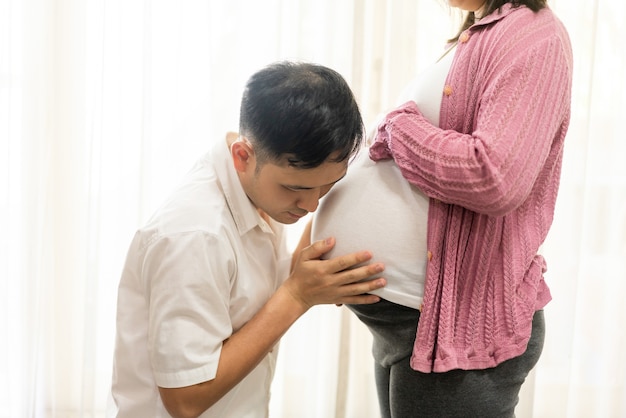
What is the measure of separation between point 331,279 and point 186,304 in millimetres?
230

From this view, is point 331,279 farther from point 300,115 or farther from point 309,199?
point 300,115

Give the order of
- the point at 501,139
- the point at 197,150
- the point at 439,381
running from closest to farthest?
the point at 501,139 < the point at 439,381 < the point at 197,150

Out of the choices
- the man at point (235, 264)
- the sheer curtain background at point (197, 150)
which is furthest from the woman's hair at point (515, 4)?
the sheer curtain background at point (197, 150)

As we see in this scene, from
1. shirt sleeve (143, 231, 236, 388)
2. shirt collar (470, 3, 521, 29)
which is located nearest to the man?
shirt sleeve (143, 231, 236, 388)

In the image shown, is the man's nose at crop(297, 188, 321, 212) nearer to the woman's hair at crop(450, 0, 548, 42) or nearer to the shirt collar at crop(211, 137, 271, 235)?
the shirt collar at crop(211, 137, 271, 235)

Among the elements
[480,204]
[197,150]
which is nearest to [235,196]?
[480,204]

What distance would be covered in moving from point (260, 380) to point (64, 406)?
1.17 m

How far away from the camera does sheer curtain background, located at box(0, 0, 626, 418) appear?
187cm

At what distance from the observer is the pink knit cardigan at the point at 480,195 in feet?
2.97

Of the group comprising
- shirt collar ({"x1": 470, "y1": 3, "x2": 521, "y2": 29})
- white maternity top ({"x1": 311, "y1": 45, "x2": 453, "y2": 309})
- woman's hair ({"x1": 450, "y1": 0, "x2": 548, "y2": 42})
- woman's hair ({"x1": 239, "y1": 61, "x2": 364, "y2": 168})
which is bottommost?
white maternity top ({"x1": 311, "y1": 45, "x2": 453, "y2": 309})

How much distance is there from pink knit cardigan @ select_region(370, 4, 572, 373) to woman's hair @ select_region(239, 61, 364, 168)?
0.26 feet

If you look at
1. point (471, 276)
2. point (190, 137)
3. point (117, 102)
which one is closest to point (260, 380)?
point (471, 276)

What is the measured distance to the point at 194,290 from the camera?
38.4 inches

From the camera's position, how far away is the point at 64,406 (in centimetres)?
206
